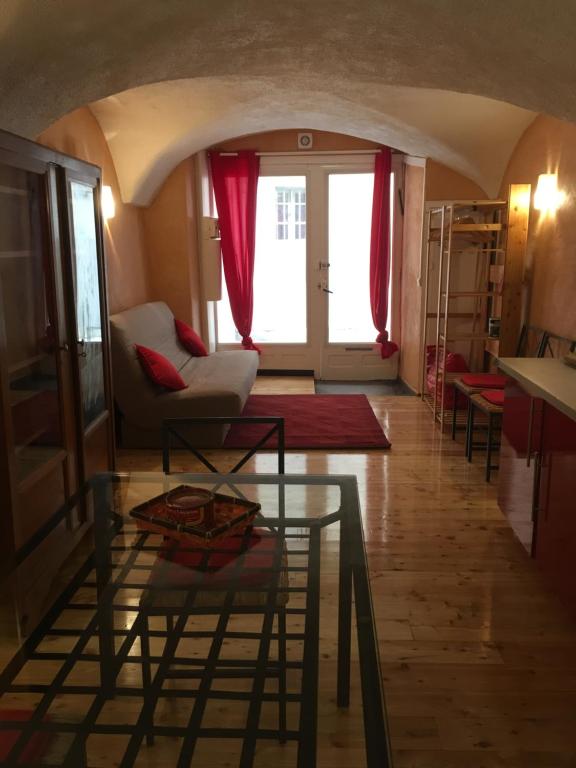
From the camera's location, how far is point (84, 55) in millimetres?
2516

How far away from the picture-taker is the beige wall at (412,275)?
5.80 metres

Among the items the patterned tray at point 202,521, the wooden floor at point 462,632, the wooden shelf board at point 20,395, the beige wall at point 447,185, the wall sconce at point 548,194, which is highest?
the beige wall at point 447,185

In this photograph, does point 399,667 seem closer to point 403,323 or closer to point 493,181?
point 493,181

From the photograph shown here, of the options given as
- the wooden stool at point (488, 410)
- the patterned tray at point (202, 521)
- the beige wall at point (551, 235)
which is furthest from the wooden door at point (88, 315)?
the beige wall at point (551, 235)

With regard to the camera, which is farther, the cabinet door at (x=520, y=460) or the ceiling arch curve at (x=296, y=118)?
the ceiling arch curve at (x=296, y=118)

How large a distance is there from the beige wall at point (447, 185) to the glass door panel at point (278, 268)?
1411 mm

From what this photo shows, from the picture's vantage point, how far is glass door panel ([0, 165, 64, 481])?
238 centimetres

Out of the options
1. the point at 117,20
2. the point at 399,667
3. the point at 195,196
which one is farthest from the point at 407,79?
the point at 195,196

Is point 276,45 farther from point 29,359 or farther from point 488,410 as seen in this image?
point 488,410

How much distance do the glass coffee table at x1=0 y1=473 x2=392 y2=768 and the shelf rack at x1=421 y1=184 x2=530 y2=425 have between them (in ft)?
9.81

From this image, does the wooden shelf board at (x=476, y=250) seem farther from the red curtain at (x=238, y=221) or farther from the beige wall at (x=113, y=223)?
the beige wall at (x=113, y=223)

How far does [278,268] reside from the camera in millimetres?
6645

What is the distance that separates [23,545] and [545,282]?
339 cm

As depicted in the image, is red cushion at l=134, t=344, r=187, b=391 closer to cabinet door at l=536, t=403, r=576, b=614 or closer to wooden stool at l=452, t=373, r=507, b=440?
wooden stool at l=452, t=373, r=507, b=440
